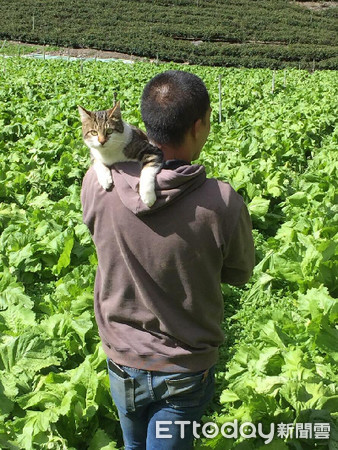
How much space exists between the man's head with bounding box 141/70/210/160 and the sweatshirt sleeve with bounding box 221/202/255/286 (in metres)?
0.36

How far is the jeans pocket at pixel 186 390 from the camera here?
2.17 metres

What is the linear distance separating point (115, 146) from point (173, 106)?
58 cm

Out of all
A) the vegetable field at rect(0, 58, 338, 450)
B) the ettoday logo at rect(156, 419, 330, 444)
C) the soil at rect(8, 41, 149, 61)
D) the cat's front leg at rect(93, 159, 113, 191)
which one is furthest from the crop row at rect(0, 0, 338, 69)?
the cat's front leg at rect(93, 159, 113, 191)

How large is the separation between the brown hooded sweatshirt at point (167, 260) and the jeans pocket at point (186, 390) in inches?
1.7

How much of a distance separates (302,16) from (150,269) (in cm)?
7073

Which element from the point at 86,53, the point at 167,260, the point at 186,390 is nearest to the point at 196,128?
the point at 167,260

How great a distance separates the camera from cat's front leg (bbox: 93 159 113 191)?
2.13 meters

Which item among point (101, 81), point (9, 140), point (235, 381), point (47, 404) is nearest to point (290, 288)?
point (235, 381)

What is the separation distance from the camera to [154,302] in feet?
6.93

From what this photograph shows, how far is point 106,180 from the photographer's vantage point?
84.7 inches

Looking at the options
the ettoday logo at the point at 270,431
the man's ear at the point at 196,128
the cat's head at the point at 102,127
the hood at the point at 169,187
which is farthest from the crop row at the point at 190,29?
the hood at the point at 169,187

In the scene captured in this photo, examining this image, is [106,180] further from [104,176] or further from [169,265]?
[169,265]

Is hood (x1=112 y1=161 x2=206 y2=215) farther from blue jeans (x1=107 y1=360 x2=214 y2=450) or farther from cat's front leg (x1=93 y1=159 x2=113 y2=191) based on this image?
blue jeans (x1=107 y1=360 x2=214 y2=450)

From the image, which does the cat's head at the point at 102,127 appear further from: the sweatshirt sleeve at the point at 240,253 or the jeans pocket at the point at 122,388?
the jeans pocket at the point at 122,388
